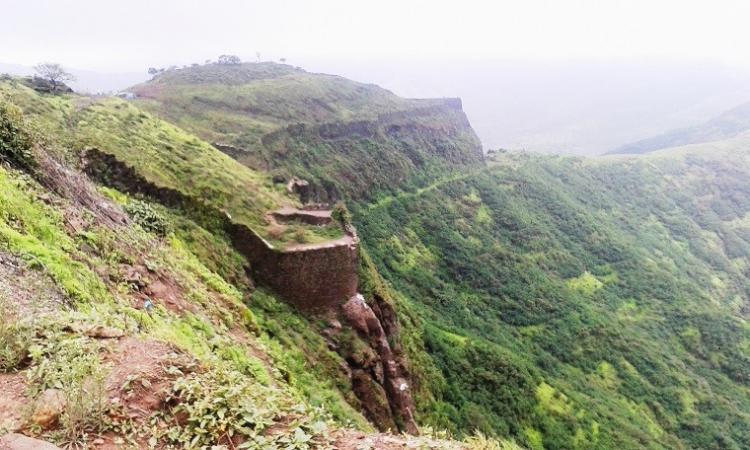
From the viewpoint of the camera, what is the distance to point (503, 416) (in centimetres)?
4469

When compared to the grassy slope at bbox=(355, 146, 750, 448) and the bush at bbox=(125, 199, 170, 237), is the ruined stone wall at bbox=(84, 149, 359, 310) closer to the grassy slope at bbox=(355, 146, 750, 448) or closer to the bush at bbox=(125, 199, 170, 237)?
the bush at bbox=(125, 199, 170, 237)

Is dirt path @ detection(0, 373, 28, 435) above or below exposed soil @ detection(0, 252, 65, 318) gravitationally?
below

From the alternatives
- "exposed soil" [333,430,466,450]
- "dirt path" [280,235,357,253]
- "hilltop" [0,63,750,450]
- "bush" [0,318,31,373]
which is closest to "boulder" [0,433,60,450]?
"hilltop" [0,63,750,450]

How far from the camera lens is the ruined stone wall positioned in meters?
24.2

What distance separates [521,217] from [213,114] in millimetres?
50697

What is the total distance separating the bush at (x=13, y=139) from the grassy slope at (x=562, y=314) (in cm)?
2399

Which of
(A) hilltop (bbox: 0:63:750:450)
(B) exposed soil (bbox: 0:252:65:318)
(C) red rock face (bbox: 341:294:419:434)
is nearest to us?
(A) hilltop (bbox: 0:63:750:450)

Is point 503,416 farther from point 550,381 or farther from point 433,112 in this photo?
point 433,112

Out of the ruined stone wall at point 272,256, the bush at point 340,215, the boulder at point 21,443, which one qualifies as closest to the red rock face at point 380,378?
the ruined stone wall at point 272,256

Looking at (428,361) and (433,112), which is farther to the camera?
(433,112)

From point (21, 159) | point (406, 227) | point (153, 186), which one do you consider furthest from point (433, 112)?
point (21, 159)

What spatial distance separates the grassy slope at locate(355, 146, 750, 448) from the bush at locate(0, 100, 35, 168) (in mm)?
23992

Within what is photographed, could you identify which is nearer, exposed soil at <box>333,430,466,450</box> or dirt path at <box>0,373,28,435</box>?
dirt path at <box>0,373,28,435</box>

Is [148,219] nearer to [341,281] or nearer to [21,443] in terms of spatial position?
[341,281]
